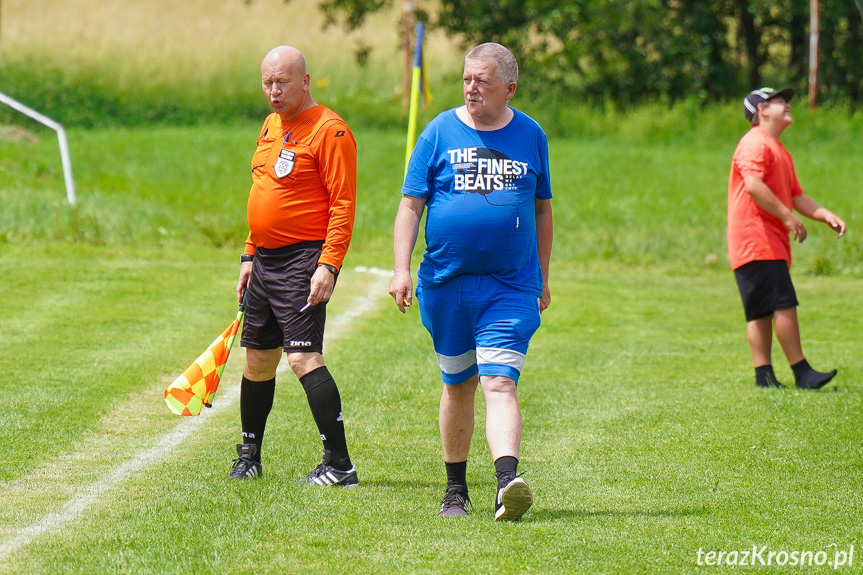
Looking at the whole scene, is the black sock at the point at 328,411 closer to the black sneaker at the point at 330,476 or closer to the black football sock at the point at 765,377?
the black sneaker at the point at 330,476

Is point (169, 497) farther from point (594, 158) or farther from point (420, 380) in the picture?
point (594, 158)

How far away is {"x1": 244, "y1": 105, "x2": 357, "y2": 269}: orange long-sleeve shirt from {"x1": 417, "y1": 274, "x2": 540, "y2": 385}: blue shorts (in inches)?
23.5

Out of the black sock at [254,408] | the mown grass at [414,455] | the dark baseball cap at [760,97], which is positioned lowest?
the mown grass at [414,455]

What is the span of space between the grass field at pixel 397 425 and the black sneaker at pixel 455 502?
0.09 m

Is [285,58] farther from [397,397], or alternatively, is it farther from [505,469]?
[397,397]

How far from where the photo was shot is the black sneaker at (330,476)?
18.6ft

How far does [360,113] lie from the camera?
98.0ft

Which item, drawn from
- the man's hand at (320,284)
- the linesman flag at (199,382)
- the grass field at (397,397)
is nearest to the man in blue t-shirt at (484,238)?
the man's hand at (320,284)

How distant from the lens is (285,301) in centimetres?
565

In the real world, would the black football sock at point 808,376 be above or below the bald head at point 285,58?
below

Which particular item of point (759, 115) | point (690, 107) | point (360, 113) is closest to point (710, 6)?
point (690, 107)

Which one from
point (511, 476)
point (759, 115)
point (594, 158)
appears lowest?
point (594, 158)

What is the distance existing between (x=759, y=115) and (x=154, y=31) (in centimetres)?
3188

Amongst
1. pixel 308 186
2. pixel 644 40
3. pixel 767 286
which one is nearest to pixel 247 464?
pixel 308 186
